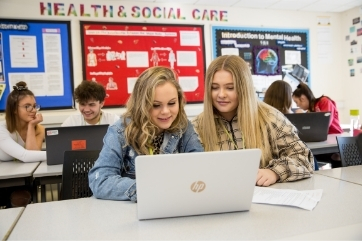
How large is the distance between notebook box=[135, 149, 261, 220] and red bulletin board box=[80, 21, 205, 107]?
302 cm

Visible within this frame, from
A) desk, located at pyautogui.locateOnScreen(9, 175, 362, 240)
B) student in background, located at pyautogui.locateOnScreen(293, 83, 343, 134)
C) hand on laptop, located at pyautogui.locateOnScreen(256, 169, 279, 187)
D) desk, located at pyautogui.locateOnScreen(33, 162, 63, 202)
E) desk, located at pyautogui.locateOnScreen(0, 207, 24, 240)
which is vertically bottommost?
desk, located at pyautogui.locateOnScreen(33, 162, 63, 202)

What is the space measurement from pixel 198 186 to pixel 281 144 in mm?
778

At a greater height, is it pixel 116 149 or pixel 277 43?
pixel 277 43

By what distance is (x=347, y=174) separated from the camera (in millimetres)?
1470

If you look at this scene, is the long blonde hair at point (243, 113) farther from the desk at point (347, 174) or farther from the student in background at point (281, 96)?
the student in background at point (281, 96)

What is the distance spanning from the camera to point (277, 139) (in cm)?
154

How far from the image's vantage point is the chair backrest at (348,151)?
185 cm

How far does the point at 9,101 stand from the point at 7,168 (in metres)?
0.65

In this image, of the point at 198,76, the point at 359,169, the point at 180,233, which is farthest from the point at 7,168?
the point at 198,76

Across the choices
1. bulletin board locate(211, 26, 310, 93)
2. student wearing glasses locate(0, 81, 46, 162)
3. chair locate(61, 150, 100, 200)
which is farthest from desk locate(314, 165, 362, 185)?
bulletin board locate(211, 26, 310, 93)

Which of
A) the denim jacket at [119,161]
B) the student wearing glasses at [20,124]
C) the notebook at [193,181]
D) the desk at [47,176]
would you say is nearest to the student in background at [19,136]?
the student wearing glasses at [20,124]

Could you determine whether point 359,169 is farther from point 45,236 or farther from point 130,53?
point 130,53

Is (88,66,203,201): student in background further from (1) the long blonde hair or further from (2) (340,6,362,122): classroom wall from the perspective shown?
(2) (340,6,362,122): classroom wall

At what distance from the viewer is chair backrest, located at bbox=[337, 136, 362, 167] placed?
1.85 meters
